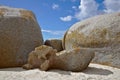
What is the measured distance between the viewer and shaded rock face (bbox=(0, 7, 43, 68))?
8.28 m

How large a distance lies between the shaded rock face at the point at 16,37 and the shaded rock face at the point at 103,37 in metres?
1.72

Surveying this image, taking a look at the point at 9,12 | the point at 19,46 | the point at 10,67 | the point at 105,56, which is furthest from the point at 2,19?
the point at 105,56

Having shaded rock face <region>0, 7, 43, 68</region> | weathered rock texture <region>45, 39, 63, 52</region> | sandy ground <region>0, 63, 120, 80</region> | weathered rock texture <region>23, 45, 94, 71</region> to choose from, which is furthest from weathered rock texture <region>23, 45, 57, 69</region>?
weathered rock texture <region>45, 39, 63, 52</region>

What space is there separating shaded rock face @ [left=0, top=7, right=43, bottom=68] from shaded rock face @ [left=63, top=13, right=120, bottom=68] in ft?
5.63

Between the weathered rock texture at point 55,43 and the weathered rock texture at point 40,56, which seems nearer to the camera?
the weathered rock texture at point 40,56

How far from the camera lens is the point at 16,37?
27.6 feet

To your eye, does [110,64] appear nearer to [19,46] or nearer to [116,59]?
[116,59]

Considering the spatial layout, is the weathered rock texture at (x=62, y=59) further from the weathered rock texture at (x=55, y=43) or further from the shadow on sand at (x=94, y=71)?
the weathered rock texture at (x=55, y=43)

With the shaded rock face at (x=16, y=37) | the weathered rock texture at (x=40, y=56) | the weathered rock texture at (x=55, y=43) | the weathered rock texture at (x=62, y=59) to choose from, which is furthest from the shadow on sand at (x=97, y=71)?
the weathered rock texture at (x=55, y=43)

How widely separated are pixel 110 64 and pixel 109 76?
1.62m

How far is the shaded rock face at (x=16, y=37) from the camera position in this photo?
8281 mm

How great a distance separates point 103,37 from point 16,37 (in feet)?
10.2

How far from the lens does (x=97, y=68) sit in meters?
Answer: 7.49

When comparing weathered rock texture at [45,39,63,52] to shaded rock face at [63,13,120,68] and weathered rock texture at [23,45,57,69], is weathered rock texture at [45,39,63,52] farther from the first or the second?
weathered rock texture at [23,45,57,69]
